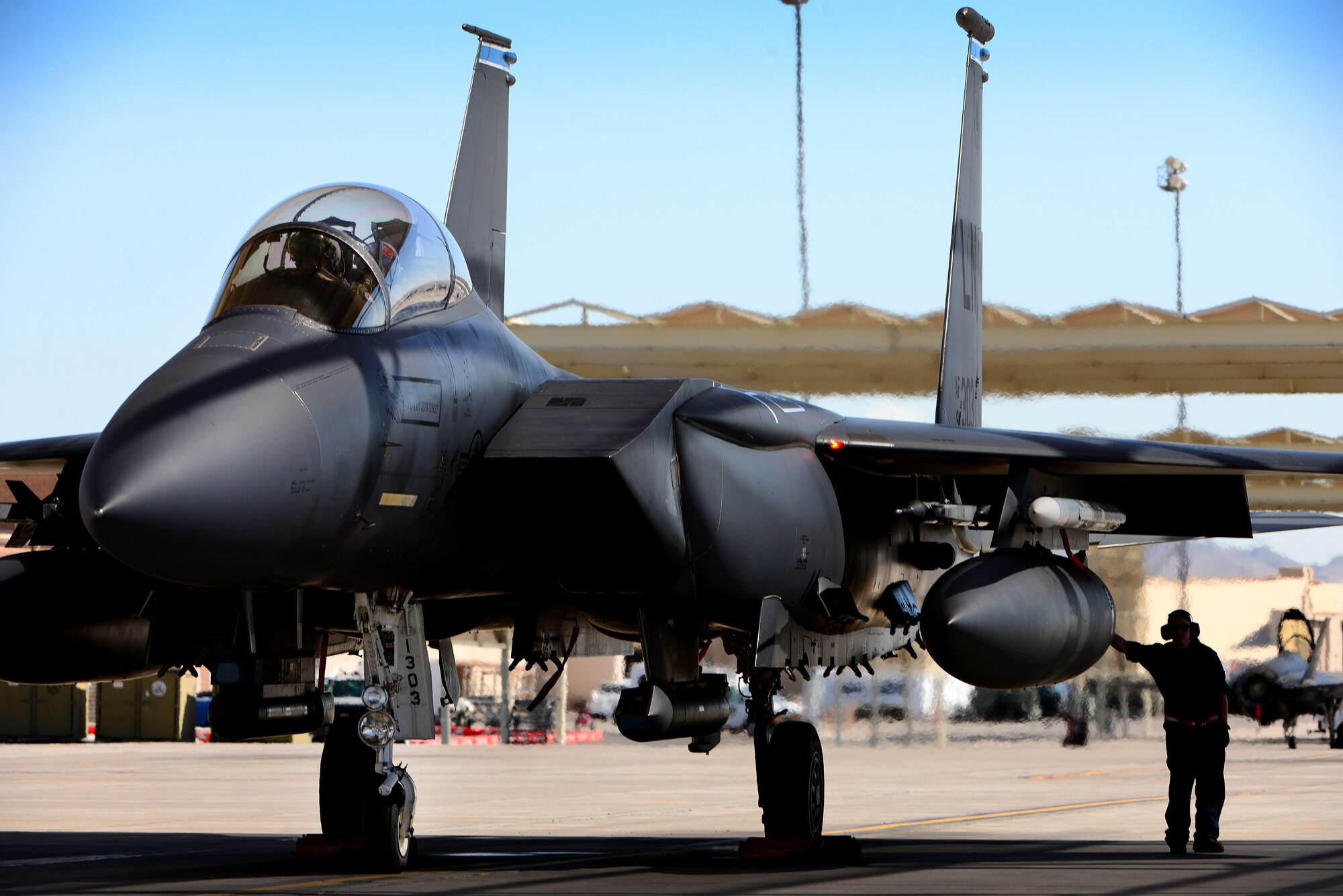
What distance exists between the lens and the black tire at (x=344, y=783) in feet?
29.3


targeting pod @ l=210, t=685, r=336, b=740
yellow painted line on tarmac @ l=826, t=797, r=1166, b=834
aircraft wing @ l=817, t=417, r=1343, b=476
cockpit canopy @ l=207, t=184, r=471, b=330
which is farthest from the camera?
yellow painted line on tarmac @ l=826, t=797, r=1166, b=834

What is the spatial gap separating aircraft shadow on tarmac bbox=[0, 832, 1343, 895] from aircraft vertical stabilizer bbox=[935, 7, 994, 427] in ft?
11.1

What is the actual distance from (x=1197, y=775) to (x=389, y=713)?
192 inches

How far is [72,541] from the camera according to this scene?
916cm

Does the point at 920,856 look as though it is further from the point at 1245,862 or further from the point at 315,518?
the point at 315,518

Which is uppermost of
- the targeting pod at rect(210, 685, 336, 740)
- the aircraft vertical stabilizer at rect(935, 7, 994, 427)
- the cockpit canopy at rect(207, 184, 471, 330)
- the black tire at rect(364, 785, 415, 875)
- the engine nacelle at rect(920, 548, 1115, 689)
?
the aircraft vertical stabilizer at rect(935, 7, 994, 427)

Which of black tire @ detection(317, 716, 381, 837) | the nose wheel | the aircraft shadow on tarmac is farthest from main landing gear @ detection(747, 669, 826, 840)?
black tire @ detection(317, 716, 381, 837)

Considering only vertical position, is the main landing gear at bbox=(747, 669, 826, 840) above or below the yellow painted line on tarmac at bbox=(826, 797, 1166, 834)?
above

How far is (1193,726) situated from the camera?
983 centimetres

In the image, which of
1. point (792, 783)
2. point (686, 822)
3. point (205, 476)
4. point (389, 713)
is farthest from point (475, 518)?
point (686, 822)

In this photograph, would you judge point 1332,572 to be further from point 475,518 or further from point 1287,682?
point 475,518

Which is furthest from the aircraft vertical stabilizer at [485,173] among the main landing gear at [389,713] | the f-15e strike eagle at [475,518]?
the main landing gear at [389,713]

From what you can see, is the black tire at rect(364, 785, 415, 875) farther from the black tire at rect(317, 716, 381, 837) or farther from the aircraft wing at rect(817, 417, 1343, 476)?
the aircraft wing at rect(817, 417, 1343, 476)

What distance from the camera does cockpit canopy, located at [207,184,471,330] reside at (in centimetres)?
733
